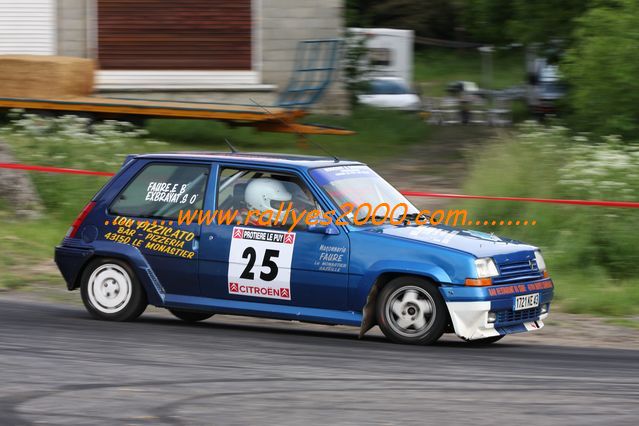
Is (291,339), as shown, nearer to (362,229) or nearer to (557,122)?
(362,229)

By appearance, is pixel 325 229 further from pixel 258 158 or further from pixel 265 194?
pixel 258 158

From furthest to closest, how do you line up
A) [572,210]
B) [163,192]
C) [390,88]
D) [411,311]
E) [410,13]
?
[410,13] < [390,88] < [572,210] < [163,192] < [411,311]

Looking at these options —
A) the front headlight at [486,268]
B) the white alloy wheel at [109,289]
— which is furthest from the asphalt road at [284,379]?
the front headlight at [486,268]

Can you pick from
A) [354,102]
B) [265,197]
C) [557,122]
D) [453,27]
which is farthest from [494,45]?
[453,27]

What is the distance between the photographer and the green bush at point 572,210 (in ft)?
42.0

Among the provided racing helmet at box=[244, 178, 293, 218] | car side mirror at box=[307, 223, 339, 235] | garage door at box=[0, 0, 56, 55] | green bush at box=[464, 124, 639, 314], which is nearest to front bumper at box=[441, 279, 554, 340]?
car side mirror at box=[307, 223, 339, 235]

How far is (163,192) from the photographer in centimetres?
998

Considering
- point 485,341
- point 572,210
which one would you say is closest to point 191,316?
point 485,341

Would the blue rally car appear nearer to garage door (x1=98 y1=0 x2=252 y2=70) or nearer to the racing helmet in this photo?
the racing helmet

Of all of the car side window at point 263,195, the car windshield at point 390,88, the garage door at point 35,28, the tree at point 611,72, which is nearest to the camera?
the car side window at point 263,195

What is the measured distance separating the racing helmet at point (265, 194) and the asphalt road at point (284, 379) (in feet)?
3.53

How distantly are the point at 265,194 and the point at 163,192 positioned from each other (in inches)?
37.1

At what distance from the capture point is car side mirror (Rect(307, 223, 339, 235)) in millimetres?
9258

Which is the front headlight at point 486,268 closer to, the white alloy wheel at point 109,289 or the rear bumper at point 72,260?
the white alloy wheel at point 109,289
